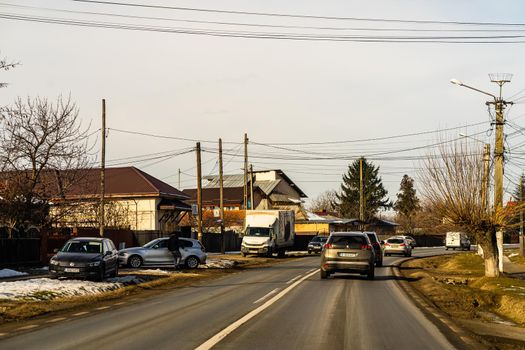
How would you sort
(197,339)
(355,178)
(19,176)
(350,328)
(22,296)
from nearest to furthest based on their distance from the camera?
(197,339) < (350,328) < (22,296) < (19,176) < (355,178)

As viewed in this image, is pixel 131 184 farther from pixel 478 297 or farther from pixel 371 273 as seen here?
pixel 478 297

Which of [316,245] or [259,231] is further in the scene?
[316,245]

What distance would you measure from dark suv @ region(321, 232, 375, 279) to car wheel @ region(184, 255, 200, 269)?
9.10 meters

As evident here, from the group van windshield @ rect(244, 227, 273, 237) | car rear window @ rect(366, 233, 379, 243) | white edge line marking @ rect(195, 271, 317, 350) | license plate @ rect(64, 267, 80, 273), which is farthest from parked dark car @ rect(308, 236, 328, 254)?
white edge line marking @ rect(195, 271, 317, 350)

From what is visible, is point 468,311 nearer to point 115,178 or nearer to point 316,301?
point 316,301

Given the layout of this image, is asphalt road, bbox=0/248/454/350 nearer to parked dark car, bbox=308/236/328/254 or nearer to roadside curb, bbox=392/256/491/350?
roadside curb, bbox=392/256/491/350

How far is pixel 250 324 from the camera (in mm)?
12117

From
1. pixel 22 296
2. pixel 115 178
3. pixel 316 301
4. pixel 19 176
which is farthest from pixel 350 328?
pixel 115 178

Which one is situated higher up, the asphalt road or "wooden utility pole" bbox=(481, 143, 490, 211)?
"wooden utility pole" bbox=(481, 143, 490, 211)

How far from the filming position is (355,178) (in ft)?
367

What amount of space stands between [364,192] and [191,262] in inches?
3222

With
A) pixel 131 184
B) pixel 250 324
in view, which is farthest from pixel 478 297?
pixel 131 184

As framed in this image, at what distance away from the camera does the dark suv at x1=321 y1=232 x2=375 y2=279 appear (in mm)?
23688

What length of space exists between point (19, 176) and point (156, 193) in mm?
26902
